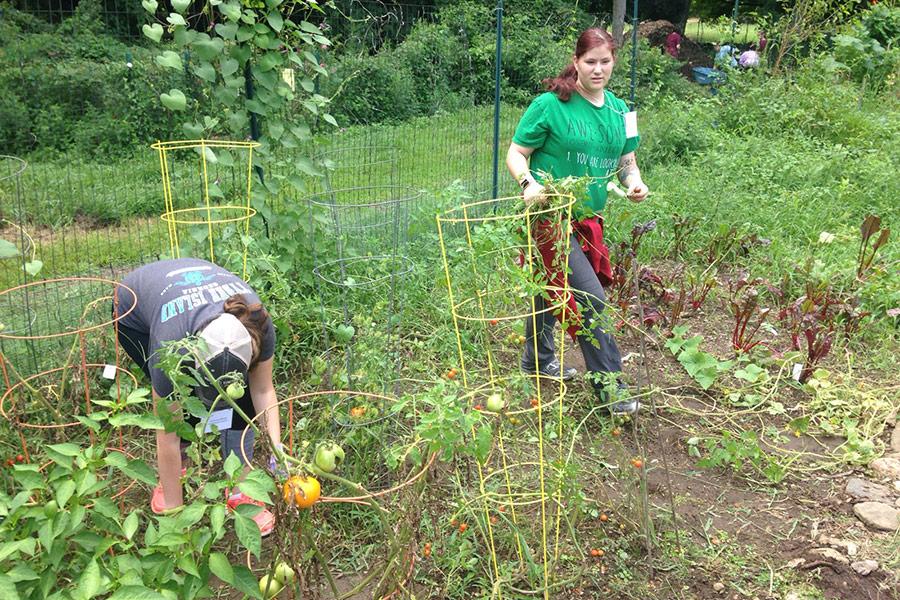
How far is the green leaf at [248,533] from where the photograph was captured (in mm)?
1411

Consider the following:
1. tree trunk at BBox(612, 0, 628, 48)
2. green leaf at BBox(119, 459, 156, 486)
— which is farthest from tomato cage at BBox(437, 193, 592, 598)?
tree trunk at BBox(612, 0, 628, 48)

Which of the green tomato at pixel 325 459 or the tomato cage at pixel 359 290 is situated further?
the tomato cage at pixel 359 290

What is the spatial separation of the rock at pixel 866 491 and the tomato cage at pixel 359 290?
1.74m

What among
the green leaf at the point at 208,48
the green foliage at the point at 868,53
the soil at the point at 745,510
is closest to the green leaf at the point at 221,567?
the soil at the point at 745,510

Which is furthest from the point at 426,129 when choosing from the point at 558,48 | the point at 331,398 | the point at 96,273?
the point at 331,398

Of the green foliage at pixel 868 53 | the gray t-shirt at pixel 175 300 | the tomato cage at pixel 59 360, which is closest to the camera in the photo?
the gray t-shirt at pixel 175 300

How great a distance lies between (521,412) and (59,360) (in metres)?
2.03

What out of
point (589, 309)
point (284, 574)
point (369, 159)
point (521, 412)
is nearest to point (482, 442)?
point (521, 412)

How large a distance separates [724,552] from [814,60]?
782cm

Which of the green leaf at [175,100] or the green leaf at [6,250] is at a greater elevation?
the green leaf at [175,100]

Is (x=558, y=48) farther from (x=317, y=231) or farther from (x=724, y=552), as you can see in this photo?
(x=724, y=552)

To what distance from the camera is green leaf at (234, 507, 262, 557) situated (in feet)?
4.63

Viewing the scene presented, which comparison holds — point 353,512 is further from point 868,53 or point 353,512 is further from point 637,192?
point 868,53

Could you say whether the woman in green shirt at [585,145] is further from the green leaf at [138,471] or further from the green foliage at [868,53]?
the green foliage at [868,53]
